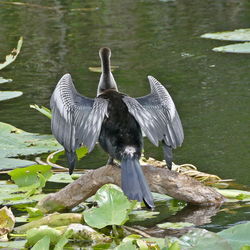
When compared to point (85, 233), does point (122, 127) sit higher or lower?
higher

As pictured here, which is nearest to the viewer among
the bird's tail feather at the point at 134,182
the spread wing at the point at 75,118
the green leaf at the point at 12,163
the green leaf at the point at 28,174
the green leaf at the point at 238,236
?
the green leaf at the point at 238,236

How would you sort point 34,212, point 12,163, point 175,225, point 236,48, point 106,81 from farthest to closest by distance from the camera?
1. point 236,48
2. point 12,163
3. point 106,81
4. point 34,212
5. point 175,225

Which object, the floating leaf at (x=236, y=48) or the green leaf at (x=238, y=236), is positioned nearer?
the green leaf at (x=238, y=236)

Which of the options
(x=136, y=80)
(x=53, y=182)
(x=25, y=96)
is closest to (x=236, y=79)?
(x=136, y=80)

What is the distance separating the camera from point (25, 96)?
935 cm

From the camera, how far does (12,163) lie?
6.64 metres

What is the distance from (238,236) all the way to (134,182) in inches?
45.5

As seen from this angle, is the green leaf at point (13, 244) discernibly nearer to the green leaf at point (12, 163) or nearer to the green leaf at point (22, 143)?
the green leaf at point (12, 163)

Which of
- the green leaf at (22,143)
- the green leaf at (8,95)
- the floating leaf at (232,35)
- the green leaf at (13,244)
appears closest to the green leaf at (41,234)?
the green leaf at (13,244)

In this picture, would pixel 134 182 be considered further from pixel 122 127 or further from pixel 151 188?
pixel 122 127

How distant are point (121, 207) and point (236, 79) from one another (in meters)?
4.99

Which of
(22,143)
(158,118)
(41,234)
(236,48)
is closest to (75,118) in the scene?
(158,118)

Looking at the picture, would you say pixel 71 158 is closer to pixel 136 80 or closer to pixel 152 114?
pixel 152 114

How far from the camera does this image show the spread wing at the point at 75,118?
5.53 m
